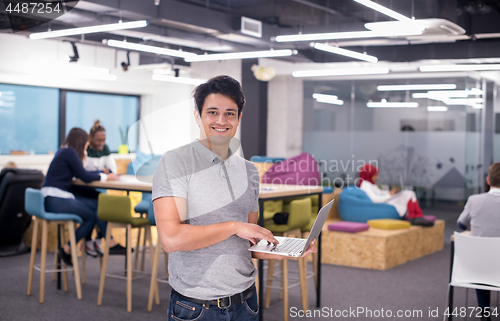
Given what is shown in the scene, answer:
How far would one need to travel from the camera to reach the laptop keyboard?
1.54 m

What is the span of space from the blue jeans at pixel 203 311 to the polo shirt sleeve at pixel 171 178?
0.34 meters

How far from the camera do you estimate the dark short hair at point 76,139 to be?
463 cm

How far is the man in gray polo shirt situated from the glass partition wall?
7.87m

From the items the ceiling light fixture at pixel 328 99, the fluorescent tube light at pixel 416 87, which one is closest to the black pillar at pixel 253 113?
the ceiling light fixture at pixel 328 99

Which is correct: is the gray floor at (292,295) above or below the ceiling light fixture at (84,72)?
below

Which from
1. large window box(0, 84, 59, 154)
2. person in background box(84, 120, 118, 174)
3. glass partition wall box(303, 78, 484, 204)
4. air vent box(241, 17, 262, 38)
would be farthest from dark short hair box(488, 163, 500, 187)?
large window box(0, 84, 59, 154)

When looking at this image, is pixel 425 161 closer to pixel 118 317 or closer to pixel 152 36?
Answer: pixel 152 36

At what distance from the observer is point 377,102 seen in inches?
390

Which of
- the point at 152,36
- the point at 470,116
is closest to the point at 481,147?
the point at 470,116

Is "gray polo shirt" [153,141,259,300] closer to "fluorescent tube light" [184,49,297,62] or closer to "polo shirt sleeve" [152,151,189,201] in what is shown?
"polo shirt sleeve" [152,151,189,201]

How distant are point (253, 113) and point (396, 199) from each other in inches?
152

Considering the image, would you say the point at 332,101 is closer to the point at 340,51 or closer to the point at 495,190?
the point at 340,51

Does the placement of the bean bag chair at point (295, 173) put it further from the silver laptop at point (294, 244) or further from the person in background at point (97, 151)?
the silver laptop at point (294, 244)

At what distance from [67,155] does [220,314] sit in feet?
11.0
